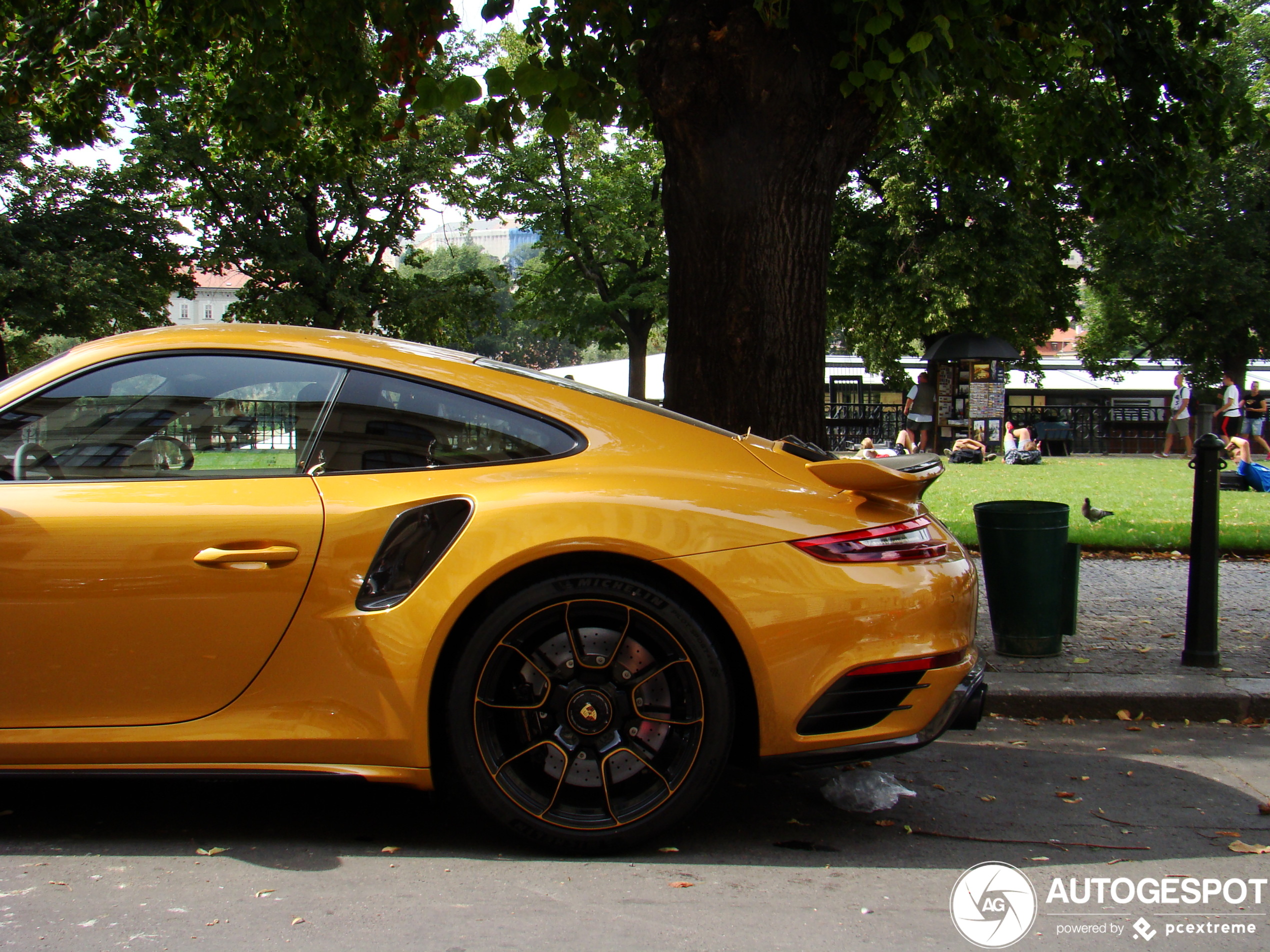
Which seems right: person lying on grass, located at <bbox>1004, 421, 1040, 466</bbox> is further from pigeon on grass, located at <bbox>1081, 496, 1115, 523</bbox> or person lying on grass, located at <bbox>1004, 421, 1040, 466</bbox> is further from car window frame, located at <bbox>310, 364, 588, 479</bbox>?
car window frame, located at <bbox>310, 364, 588, 479</bbox>

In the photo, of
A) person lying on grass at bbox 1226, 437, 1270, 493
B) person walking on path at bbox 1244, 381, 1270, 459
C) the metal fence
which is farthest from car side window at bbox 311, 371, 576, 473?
the metal fence

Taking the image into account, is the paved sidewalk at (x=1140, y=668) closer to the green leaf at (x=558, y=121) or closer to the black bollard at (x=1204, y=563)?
the black bollard at (x=1204, y=563)

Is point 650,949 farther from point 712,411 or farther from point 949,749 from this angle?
point 712,411

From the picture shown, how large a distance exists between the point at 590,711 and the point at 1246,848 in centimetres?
205

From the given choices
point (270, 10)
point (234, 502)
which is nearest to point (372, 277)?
point (270, 10)

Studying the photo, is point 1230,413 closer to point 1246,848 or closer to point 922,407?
point 922,407

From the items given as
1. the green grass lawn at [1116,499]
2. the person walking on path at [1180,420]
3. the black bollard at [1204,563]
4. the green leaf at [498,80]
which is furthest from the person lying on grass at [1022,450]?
the green leaf at [498,80]

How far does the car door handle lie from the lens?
2.92 metres

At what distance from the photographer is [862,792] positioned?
138 inches

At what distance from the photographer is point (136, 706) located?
116 inches

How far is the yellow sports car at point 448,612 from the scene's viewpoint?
2930 mm

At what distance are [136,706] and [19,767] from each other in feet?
1.25

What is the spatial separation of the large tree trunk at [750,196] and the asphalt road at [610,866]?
7.07 ft

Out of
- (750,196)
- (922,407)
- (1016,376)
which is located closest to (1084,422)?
(1016,376)
